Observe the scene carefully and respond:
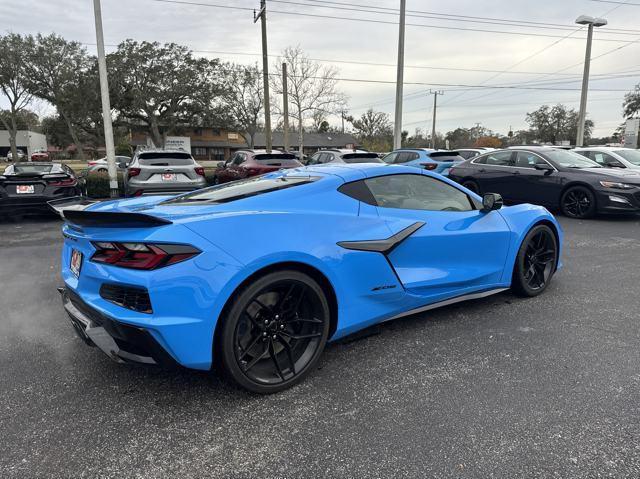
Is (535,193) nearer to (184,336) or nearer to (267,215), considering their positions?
(267,215)

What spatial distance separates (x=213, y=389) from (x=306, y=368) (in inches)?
22.7

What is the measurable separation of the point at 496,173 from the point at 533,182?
0.92 meters

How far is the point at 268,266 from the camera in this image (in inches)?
98.9

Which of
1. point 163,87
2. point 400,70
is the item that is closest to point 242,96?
point 163,87

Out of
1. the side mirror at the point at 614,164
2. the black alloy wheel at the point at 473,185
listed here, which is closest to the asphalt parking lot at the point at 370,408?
the black alloy wheel at the point at 473,185

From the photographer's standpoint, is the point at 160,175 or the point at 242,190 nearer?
the point at 242,190

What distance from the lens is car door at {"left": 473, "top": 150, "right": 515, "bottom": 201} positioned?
9.98 m

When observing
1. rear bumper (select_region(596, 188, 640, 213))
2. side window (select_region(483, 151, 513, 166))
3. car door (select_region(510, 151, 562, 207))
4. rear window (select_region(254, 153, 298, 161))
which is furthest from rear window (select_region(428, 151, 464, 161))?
rear bumper (select_region(596, 188, 640, 213))

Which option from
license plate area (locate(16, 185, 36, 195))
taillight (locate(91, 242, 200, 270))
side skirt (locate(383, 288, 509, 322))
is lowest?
side skirt (locate(383, 288, 509, 322))

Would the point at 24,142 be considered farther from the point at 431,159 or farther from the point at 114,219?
the point at 114,219

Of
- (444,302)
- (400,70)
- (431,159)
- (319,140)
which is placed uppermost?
(400,70)

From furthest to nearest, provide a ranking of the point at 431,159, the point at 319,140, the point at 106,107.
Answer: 1. the point at 319,140
2. the point at 431,159
3. the point at 106,107

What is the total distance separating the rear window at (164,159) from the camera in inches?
365

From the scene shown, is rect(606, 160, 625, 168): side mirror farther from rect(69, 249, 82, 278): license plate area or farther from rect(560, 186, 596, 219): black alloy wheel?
rect(69, 249, 82, 278): license plate area
